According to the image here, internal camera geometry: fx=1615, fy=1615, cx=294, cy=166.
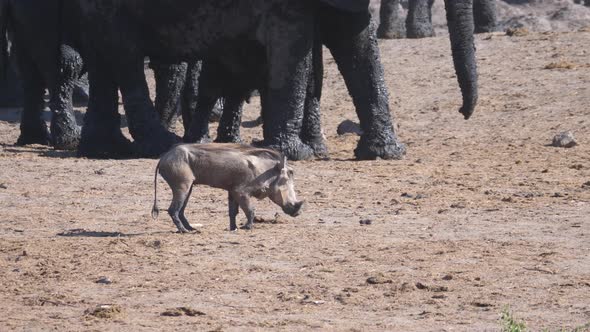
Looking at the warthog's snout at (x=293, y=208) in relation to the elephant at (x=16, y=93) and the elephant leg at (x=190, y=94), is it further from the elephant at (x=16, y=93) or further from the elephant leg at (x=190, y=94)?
the elephant at (x=16, y=93)

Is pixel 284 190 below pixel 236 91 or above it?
below

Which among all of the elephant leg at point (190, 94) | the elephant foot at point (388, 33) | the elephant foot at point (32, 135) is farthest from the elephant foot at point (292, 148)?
the elephant foot at point (388, 33)

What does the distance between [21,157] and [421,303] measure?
26.0 ft

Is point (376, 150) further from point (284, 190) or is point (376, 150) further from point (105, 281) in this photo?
point (105, 281)

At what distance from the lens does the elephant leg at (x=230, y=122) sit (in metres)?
16.5

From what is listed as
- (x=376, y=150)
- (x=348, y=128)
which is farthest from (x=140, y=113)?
(x=348, y=128)

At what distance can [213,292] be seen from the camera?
9.01 metres

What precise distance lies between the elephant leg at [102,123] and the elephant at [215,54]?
1 cm

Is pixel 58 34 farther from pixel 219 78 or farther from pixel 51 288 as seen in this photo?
pixel 51 288

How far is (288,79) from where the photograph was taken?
48.8ft

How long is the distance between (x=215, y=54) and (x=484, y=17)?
9.23 meters

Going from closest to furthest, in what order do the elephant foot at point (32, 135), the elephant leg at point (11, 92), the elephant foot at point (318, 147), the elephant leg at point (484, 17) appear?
the elephant foot at point (318, 147), the elephant foot at point (32, 135), the elephant leg at point (11, 92), the elephant leg at point (484, 17)

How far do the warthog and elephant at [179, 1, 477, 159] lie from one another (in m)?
3.41

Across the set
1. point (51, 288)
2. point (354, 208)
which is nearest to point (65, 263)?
point (51, 288)
